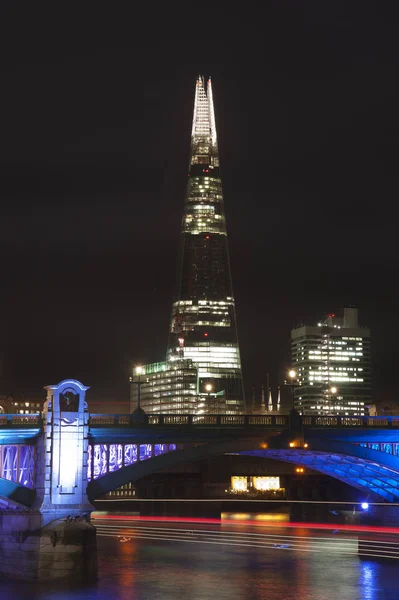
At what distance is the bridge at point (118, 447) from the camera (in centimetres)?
8819

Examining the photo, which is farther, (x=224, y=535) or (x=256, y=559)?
(x=224, y=535)

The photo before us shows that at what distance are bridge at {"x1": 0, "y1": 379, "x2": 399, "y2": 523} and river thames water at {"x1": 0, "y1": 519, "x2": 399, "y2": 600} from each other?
7686mm

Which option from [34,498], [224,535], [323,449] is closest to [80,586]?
[34,498]

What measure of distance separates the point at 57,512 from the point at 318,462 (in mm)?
41834

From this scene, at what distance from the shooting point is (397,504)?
11756cm

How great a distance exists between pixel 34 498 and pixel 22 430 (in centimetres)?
589

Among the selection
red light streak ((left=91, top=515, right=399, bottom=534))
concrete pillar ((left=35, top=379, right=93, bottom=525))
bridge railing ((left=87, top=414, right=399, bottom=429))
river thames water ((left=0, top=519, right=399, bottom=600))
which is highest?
bridge railing ((left=87, top=414, right=399, bottom=429))

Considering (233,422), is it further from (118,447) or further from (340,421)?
(118,447)

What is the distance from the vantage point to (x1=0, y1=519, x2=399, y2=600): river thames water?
75.6 meters

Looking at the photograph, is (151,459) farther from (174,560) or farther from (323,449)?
(323,449)

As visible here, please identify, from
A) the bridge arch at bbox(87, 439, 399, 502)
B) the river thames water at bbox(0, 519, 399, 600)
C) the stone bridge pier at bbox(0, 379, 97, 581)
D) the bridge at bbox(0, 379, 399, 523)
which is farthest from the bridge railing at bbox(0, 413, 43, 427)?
the river thames water at bbox(0, 519, 399, 600)

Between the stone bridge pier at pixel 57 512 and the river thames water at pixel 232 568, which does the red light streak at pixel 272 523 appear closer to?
the river thames water at pixel 232 568

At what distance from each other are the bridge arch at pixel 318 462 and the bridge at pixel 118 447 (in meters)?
0.11

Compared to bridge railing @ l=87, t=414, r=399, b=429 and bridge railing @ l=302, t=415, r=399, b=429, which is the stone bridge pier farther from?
bridge railing @ l=302, t=415, r=399, b=429
